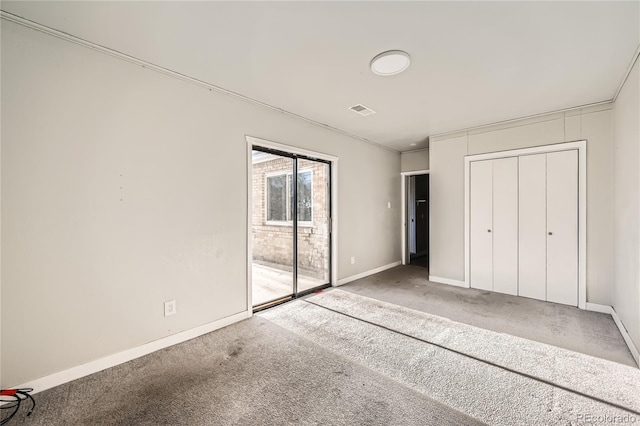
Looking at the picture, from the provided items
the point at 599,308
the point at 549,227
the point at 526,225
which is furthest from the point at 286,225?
the point at 599,308

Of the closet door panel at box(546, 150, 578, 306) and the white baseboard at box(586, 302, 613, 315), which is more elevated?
the closet door panel at box(546, 150, 578, 306)

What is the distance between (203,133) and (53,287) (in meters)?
1.77

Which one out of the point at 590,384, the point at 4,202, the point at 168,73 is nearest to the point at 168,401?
the point at 4,202

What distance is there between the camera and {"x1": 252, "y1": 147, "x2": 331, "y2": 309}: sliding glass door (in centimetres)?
381

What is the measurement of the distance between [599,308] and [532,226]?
47.5 inches

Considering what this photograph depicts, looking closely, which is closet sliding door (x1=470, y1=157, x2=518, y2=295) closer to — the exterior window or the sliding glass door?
the sliding glass door

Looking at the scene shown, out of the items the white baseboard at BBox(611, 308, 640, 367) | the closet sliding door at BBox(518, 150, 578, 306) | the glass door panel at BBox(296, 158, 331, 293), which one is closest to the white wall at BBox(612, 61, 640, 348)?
the white baseboard at BBox(611, 308, 640, 367)

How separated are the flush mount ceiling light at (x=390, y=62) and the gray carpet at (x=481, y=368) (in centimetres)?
258

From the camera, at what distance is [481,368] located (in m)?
2.21

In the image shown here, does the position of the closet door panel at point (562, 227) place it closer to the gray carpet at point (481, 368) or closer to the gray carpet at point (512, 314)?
the gray carpet at point (512, 314)

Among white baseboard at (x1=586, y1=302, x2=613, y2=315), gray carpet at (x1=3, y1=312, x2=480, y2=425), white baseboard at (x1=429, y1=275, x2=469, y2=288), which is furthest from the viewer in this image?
white baseboard at (x1=429, y1=275, x2=469, y2=288)

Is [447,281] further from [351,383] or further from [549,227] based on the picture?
[351,383]

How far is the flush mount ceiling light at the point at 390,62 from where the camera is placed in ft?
7.55

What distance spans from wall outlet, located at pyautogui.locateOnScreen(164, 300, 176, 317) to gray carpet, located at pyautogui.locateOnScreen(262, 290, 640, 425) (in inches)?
41.9
